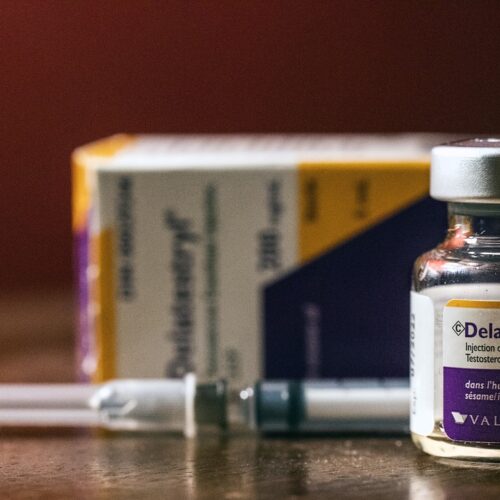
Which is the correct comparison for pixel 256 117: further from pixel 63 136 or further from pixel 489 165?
pixel 489 165

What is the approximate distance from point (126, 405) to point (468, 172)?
0.99 feet

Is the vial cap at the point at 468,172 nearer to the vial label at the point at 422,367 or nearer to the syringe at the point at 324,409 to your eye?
the vial label at the point at 422,367

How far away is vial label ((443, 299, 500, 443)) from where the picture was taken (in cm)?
67

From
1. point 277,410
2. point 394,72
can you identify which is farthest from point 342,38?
point 277,410

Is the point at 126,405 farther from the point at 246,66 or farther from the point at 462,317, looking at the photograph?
the point at 246,66

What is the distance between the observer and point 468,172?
26.5 inches

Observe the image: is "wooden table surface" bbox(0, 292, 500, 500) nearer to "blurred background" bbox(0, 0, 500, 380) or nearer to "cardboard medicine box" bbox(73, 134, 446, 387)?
"cardboard medicine box" bbox(73, 134, 446, 387)

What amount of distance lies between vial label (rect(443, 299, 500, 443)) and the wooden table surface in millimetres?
31

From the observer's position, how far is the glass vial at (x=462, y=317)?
674mm

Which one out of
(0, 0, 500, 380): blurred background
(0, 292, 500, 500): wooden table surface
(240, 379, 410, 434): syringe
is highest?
(0, 0, 500, 380): blurred background

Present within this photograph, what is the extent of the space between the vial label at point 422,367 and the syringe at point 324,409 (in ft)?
0.25

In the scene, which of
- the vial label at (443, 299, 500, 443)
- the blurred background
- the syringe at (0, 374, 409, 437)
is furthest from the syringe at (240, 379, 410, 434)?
the blurred background

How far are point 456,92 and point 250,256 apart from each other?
2.43ft

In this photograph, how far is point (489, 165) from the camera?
0.67 m
